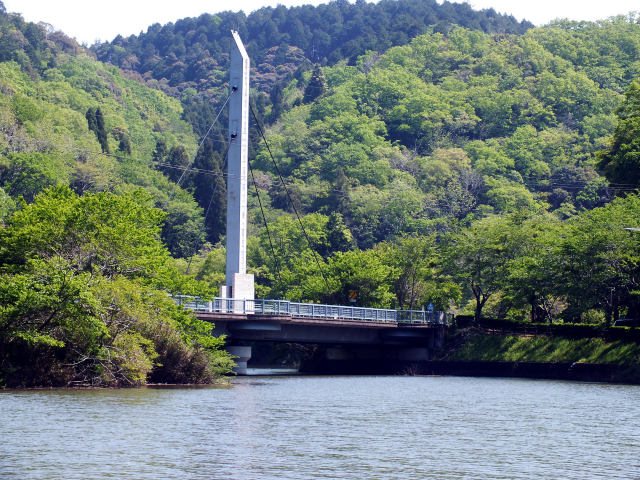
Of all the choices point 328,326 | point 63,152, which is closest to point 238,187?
point 328,326

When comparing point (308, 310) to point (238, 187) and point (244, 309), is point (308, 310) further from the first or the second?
point (238, 187)

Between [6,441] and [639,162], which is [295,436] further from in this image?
[639,162]

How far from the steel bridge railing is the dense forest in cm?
384

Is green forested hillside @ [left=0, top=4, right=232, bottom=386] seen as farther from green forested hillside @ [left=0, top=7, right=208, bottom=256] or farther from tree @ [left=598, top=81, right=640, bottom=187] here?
green forested hillside @ [left=0, top=7, right=208, bottom=256]

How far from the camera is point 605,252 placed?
235 ft

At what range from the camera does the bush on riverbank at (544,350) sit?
6831 cm

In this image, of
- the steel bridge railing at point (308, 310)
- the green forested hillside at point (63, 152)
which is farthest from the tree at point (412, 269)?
the green forested hillside at point (63, 152)

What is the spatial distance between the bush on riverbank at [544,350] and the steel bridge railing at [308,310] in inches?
178

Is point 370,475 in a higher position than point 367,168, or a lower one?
lower

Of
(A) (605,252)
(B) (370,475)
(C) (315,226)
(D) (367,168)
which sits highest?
(D) (367,168)

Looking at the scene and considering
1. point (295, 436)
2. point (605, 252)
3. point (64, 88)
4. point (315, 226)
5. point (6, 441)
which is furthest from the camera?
point (64, 88)

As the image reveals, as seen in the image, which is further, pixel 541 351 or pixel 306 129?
pixel 306 129

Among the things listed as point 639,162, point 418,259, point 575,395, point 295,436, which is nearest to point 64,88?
point 418,259

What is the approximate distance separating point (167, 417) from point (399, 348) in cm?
5266
